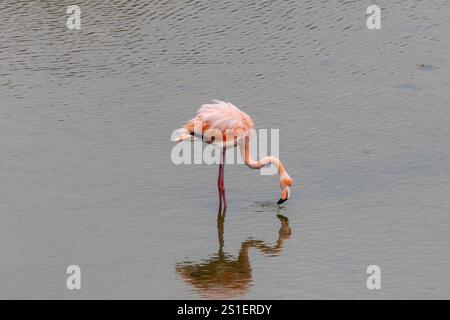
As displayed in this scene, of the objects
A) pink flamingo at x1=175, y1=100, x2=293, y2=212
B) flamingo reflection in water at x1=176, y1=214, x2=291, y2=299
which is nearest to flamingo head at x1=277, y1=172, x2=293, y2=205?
pink flamingo at x1=175, y1=100, x2=293, y2=212

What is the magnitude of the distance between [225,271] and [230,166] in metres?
4.82

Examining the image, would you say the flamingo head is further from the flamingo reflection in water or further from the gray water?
the flamingo reflection in water

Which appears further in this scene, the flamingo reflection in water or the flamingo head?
the flamingo head

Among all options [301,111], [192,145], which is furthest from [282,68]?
[192,145]

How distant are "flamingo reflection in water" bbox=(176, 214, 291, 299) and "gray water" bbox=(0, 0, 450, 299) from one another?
0.13 ft

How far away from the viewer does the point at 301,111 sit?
A: 28.1 m

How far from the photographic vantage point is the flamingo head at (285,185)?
23.4 m

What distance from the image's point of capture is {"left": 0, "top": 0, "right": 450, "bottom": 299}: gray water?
20.9m

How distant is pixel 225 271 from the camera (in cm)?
2116

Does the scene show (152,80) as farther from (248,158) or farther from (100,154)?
(248,158)

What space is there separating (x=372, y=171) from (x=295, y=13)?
10096 mm

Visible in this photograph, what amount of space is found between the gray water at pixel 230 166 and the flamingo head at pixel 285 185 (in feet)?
0.91

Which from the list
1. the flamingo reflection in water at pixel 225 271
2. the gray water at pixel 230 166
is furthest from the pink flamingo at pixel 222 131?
the flamingo reflection in water at pixel 225 271

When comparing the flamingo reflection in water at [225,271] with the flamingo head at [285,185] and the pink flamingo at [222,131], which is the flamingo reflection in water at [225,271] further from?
the pink flamingo at [222,131]
